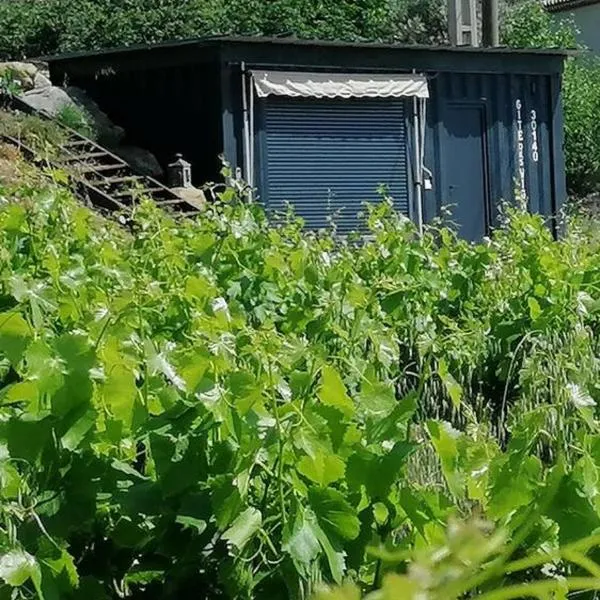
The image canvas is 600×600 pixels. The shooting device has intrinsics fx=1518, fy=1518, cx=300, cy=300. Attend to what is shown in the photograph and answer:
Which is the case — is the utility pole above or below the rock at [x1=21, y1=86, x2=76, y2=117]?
above

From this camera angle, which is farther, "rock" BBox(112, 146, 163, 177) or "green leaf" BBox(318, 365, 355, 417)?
"rock" BBox(112, 146, 163, 177)

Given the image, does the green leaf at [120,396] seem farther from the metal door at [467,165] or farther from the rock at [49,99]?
the metal door at [467,165]

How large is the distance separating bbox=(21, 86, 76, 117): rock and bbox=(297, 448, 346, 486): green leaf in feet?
50.6

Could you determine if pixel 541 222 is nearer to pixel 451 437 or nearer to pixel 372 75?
pixel 451 437

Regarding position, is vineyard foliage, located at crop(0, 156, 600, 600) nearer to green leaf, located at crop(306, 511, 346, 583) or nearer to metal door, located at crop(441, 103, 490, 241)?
green leaf, located at crop(306, 511, 346, 583)

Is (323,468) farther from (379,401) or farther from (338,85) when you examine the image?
(338,85)

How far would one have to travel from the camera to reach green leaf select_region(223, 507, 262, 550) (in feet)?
9.06

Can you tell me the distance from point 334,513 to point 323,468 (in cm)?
9

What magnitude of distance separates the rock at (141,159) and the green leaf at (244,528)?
47.9ft

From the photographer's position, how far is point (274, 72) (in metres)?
17.0

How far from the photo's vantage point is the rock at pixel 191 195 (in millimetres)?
15938

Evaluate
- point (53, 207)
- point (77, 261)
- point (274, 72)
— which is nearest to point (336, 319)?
point (77, 261)

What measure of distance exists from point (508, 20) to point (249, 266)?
2869 centimetres

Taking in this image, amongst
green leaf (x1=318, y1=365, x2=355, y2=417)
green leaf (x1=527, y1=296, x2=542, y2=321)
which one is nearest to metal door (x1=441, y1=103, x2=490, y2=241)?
green leaf (x1=527, y1=296, x2=542, y2=321)
